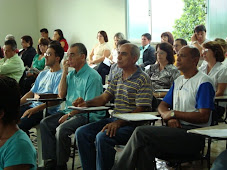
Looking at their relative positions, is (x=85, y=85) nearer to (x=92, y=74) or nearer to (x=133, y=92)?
(x=92, y=74)

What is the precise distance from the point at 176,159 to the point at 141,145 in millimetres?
250

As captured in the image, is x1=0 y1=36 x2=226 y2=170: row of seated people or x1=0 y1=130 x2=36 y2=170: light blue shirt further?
x1=0 y1=36 x2=226 y2=170: row of seated people

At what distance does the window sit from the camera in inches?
270

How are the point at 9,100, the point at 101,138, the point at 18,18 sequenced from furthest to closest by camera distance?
1. the point at 18,18
2. the point at 101,138
3. the point at 9,100

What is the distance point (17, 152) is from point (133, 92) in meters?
1.65

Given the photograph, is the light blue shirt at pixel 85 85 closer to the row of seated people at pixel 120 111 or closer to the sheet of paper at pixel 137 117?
the row of seated people at pixel 120 111

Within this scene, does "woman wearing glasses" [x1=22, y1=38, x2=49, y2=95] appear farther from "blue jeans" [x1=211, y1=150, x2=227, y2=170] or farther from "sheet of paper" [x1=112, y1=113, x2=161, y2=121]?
"blue jeans" [x1=211, y1=150, x2=227, y2=170]

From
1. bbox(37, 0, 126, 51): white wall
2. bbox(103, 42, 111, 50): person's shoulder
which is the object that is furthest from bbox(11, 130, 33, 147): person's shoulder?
bbox(37, 0, 126, 51): white wall

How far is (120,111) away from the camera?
9.66 ft

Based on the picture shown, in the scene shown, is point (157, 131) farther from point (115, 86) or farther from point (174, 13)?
point (174, 13)

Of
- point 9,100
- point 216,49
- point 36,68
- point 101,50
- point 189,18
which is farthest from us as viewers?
point 101,50

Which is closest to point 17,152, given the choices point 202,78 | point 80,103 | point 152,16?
point 202,78

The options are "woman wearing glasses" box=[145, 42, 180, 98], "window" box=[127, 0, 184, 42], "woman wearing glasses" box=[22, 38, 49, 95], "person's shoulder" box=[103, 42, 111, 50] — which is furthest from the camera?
"person's shoulder" box=[103, 42, 111, 50]

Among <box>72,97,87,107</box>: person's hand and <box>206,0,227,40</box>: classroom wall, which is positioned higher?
<box>206,0,227,40</box>: classroom wall
